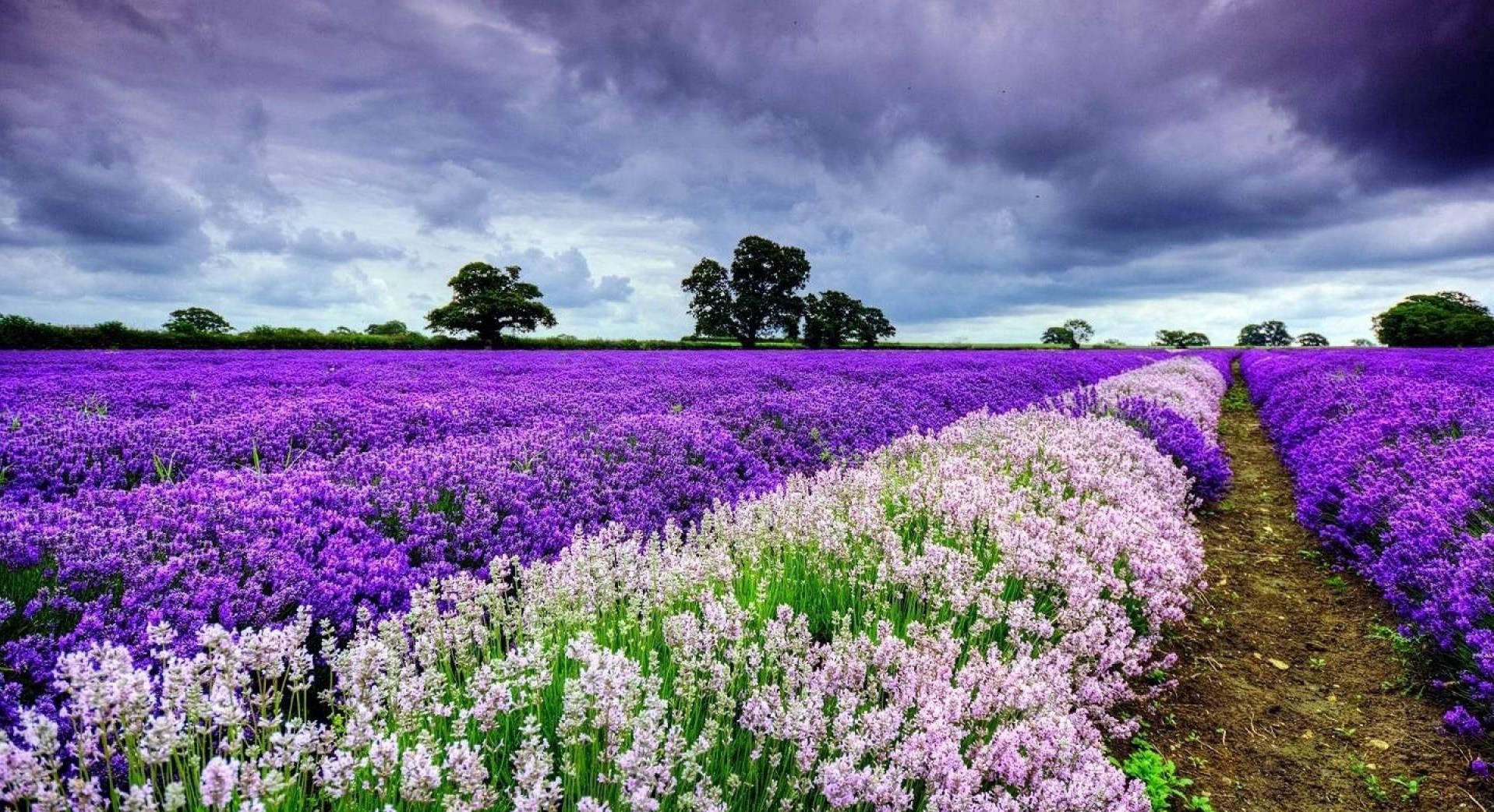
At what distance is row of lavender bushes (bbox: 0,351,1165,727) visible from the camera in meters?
2.85

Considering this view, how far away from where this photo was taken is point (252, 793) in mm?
1339

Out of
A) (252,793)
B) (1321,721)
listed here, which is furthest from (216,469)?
(1321,721)

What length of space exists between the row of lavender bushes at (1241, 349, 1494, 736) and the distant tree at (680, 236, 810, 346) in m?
39.9

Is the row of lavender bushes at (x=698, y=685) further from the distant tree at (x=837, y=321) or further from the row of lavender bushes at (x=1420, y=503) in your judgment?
the distant tree at (x=837, y=321)

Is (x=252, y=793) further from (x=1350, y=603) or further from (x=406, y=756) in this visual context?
(x=1350, y=603)

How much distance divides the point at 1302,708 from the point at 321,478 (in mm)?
6311

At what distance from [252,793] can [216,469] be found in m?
4.75

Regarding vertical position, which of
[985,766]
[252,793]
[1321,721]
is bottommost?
[1321,721]

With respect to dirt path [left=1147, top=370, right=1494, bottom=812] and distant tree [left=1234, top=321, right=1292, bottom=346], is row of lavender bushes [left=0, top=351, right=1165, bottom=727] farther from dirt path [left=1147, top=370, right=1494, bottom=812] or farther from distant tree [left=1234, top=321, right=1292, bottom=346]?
distant tree [left=1234, top=321, right=1292, bottom=346]

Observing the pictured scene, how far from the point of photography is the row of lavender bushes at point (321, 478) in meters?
2.85

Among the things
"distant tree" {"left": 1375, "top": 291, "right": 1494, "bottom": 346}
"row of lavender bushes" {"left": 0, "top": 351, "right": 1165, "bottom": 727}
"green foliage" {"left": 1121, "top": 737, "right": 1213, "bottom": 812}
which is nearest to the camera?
"row of lavender bushes" {"left": 0, "top": 351, "right": 1165, "bottom": 727}

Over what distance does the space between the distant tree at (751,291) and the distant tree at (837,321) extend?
132 centimetres

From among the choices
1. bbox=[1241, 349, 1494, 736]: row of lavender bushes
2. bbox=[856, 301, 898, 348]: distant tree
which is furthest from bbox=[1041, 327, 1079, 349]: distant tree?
bbox=[1241, 349, 1494, 736]: row of lavender bushes

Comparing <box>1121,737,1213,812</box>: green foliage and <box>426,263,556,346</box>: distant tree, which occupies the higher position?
<box>426,263,556,346</box>: distant tree
